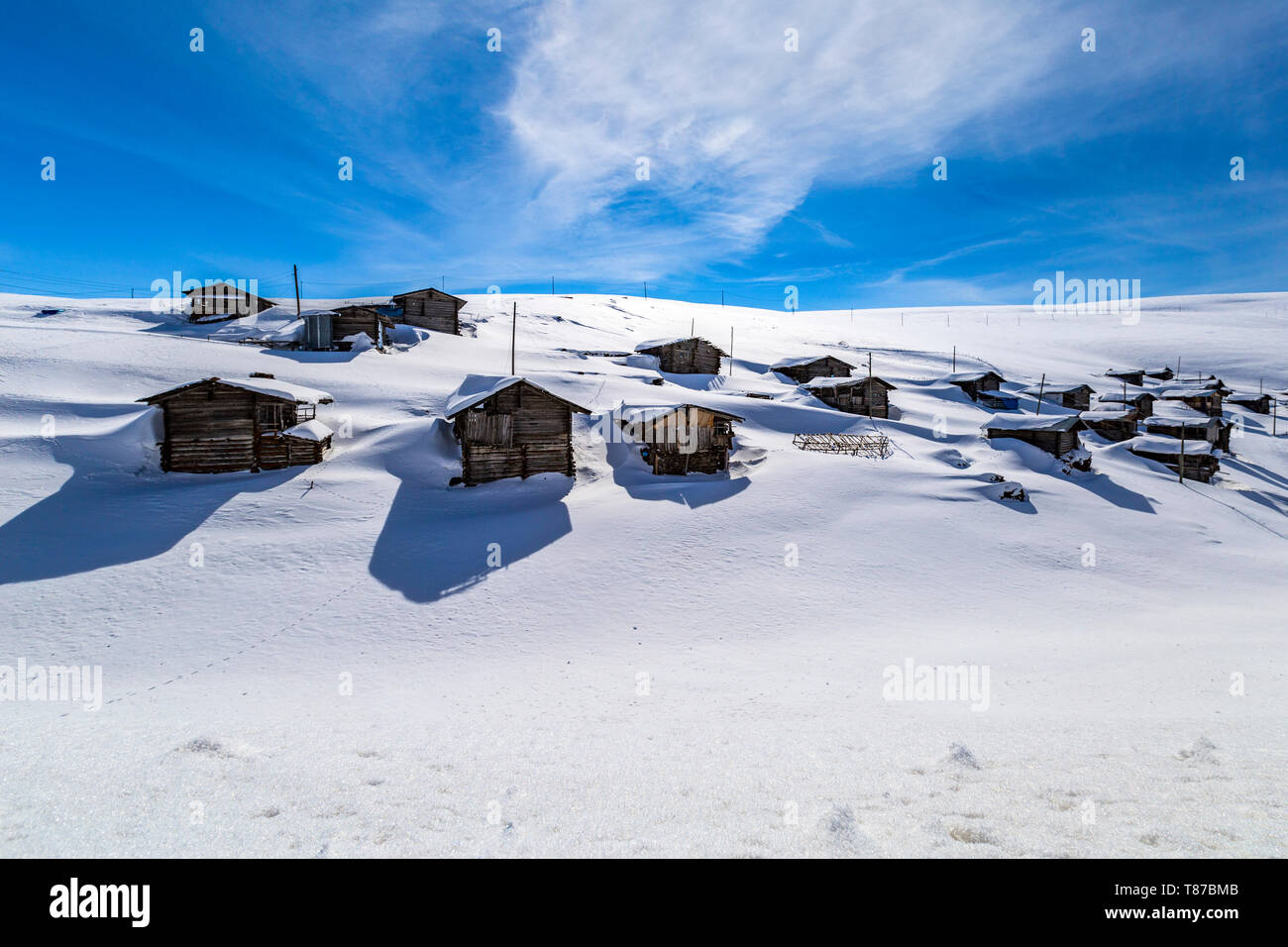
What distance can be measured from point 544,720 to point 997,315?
586 ft

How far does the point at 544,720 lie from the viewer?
8617 millimetres

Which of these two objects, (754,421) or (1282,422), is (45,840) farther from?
(1282,422)

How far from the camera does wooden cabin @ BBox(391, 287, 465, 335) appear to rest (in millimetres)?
51750

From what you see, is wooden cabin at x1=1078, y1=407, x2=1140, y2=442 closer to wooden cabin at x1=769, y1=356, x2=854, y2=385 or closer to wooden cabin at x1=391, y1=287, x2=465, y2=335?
wooden cabin at x1=769, y1=356, x2=854, y2=385

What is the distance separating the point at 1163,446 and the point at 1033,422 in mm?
13016

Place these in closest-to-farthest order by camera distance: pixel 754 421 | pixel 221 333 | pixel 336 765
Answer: pixel 336 765 < pixel 754 421 < pixel 221 333

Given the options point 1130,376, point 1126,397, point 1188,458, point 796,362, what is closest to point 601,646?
point 1188,458

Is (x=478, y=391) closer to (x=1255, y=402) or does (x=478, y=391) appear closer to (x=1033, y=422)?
(x=1033, y=422)

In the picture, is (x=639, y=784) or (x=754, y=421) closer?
(x=639, y=784)

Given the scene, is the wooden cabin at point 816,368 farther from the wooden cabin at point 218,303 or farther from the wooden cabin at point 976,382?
the wooden cabin at point 218,303

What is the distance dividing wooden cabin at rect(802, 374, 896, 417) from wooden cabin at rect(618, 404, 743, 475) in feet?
74.4
